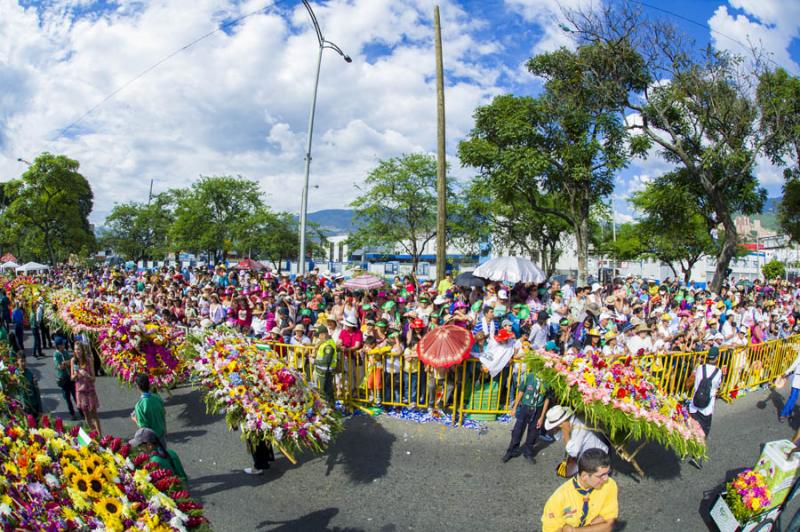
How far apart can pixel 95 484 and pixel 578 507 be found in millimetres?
3109

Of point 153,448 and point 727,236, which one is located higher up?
point 727,236

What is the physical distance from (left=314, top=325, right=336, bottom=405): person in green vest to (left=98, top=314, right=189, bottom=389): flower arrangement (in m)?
2.38

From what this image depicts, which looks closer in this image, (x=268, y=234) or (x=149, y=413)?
(x=149, y=413)

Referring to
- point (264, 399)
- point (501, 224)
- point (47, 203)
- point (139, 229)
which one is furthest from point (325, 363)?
point (139, 229)

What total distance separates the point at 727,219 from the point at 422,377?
57.1 feet

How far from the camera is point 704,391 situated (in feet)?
20.8

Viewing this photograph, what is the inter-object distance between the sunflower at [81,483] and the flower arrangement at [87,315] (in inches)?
258

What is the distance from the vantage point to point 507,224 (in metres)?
33.1

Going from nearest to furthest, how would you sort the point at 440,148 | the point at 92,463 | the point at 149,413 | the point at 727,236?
the point at 92,463 → the point at 149,413 → the point at 440,148 → the point at 727,236

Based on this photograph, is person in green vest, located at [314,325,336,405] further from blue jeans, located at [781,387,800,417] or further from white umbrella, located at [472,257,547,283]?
blue jeans, located at [781,387,800,417]

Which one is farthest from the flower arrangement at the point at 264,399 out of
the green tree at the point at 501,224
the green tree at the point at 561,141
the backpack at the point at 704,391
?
the green tree at the point at 501,224

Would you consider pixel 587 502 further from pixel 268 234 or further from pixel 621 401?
pixel 268 234

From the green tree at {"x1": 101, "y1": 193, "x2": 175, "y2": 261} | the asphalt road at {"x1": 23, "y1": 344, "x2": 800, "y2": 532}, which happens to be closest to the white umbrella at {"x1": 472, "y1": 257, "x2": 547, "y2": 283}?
the asphalt road at {"x1": 23, "y1": 344, "x2": 800, "y2": 532}

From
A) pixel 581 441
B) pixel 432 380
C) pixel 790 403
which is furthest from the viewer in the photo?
pixel 790 403
